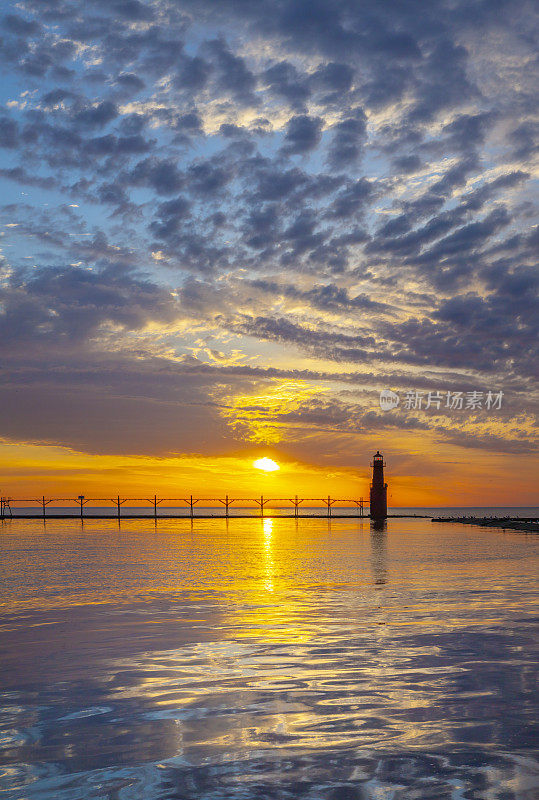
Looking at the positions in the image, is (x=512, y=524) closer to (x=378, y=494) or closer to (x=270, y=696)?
(x=378, y=494)

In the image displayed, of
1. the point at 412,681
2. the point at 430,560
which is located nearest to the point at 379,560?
the point at 430,560

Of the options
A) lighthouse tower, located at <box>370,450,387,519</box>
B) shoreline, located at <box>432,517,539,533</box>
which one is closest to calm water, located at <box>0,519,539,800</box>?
shoreline, located at <box>432,517,539,533</box>

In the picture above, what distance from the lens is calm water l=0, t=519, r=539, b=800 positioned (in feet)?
26.7

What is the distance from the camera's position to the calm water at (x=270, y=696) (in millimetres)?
8125

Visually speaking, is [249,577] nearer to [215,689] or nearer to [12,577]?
[12,577]

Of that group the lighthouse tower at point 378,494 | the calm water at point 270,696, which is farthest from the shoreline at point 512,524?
the calm water at point 270,696

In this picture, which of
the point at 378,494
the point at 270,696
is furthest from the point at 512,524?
the point at 270,696

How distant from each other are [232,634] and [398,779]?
414 inches

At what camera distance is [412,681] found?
41.7 ft

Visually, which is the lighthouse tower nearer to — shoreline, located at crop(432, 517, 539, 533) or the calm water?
shoreline, located at crop(432, 517, 539, 533)

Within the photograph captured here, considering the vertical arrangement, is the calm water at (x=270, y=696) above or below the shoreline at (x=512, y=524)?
above

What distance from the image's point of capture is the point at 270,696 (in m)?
11.7

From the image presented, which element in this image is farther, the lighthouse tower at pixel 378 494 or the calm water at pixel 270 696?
the lighthouse tower at pixel 378 494

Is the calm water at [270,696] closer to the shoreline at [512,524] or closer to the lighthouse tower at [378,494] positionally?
the shoreline at [512,524]
